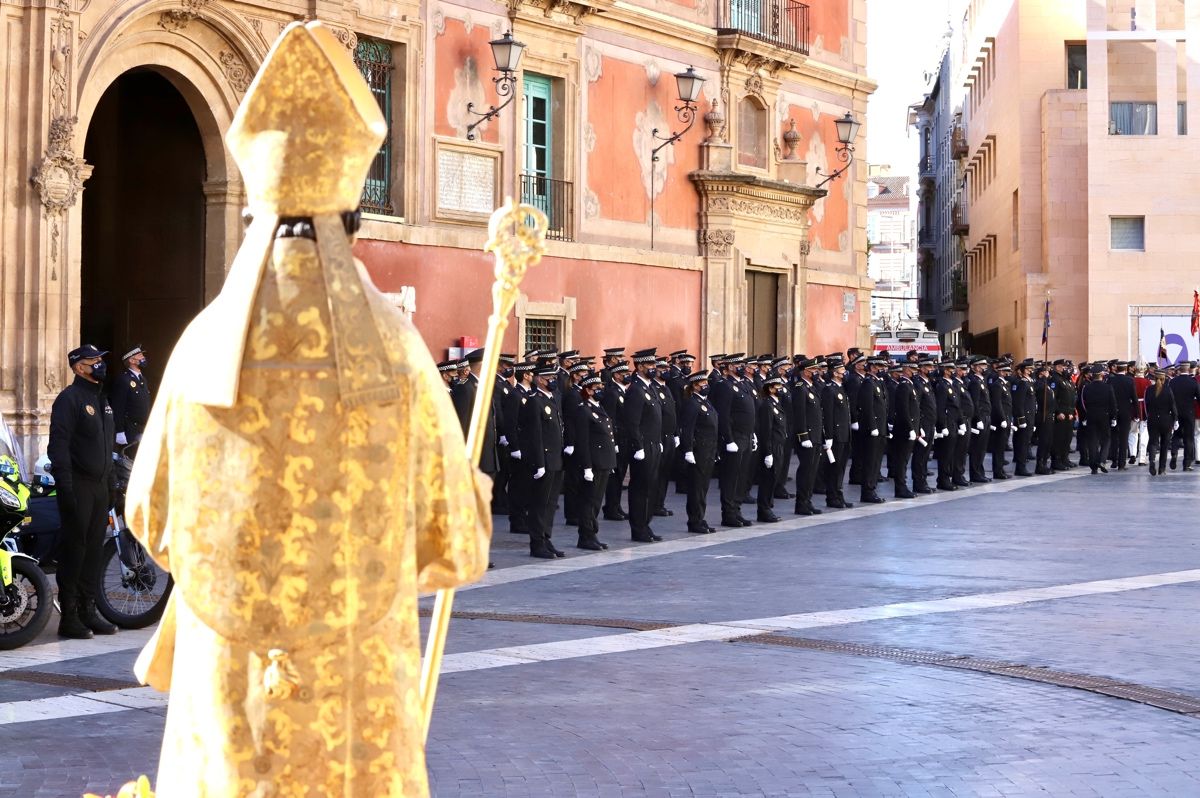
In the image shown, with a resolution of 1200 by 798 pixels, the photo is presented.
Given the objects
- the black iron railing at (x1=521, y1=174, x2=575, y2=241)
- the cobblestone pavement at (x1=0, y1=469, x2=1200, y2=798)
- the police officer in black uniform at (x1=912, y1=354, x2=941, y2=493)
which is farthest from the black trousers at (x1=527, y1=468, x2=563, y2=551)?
the police officer in black uniform at (x1=912, y1=354, x2=941, y2=493)

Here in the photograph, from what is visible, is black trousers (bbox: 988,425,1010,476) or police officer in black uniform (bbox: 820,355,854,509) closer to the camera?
police officer in black uniform (bbox: 820,355,854,509)

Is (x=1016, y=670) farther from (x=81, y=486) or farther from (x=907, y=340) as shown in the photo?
(x=907, y=340)

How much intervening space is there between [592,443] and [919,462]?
8.45m

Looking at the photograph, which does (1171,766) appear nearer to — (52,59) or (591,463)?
(591,463)

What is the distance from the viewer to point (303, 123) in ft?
12.6

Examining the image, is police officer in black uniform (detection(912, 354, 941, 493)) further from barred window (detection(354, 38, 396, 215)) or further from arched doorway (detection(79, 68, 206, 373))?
arched doorway (detection(79, 68, 206, 373))

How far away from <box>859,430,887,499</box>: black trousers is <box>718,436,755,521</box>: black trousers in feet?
11.5

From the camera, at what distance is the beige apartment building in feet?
159

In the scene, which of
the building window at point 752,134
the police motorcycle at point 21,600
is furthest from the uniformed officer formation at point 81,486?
the building window at point 752,134

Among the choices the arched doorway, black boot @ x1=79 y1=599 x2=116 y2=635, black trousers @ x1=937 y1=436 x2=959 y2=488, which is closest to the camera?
black boot @ x1=79 y1=599 x2=116 y2=635

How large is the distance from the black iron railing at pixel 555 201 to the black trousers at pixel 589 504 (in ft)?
25.6

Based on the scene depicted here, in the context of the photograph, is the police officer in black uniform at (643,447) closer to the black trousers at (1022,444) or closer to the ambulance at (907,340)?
the black trousers at (1022,444)

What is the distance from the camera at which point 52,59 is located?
17.0m

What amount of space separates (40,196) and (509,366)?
4880 mm
